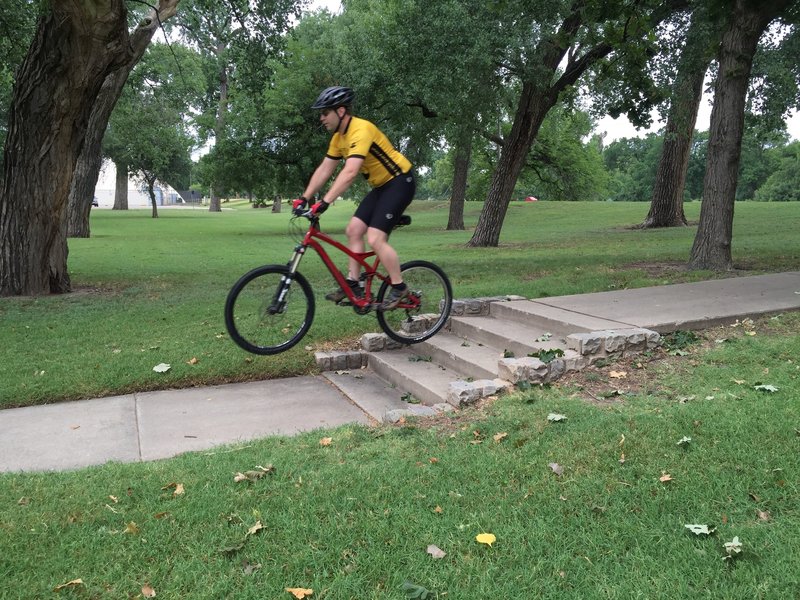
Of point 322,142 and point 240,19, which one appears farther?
point 322,142

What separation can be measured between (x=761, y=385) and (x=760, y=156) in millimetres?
86512

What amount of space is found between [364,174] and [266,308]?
144 cm

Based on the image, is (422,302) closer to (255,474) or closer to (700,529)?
(255,474)

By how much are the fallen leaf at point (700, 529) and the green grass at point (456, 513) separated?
1.7 inches

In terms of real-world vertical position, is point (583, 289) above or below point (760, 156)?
below

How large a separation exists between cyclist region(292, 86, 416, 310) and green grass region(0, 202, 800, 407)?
196cm

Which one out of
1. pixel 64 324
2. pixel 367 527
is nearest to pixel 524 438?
pixel 367 527

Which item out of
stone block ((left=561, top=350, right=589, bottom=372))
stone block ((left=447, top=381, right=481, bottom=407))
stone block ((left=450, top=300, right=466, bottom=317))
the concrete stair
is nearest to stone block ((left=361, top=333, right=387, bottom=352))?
the concrete stair

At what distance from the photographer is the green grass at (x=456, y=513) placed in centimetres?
297

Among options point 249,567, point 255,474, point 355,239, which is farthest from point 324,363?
point 249,567

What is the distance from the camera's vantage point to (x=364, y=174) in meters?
5.64

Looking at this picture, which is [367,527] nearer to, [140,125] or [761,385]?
[761,385]

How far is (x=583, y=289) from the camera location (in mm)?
9609

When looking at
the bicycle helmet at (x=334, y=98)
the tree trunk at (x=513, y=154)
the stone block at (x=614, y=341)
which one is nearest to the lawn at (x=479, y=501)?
the stone block at (x=614, y=341)
